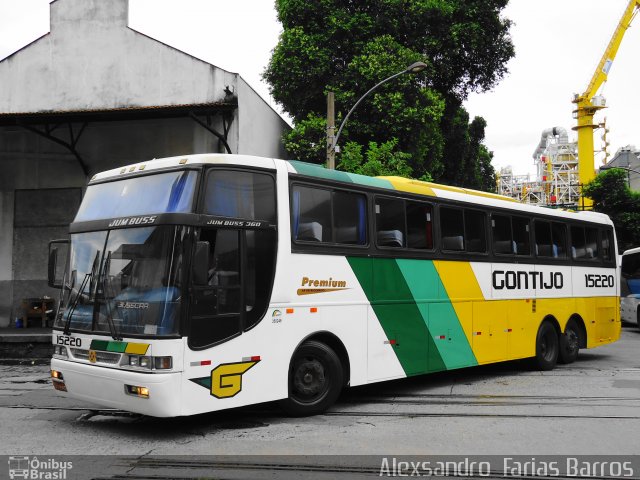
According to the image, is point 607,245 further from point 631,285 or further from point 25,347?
point 25,347

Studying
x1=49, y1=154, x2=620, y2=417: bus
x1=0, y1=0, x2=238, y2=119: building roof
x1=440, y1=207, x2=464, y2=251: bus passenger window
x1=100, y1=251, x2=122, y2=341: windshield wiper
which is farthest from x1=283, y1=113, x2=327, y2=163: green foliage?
x1=100, y1=251, x2=122, y2=341: windshield wiper

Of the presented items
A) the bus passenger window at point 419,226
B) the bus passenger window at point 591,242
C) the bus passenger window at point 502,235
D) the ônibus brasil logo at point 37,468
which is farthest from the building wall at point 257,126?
the ônibus brasil logo at point 37,468

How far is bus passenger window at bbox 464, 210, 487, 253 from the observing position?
416 inches

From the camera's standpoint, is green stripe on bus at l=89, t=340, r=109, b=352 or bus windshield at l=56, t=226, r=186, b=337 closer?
bus windshield at l=56, t=226, r=186, b=337

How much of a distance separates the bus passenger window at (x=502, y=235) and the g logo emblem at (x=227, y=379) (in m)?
5.83

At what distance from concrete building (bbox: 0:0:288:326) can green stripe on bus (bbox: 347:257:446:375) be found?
9.60m

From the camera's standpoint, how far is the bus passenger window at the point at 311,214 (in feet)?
25.8

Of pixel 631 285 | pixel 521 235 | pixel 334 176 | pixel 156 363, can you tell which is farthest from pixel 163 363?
pixel 631 285

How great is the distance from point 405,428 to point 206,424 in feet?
7.59

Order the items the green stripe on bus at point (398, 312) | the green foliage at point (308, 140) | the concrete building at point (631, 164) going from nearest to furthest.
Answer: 1. the green stripe on bus at point (398, 312)
2. the green foliage at point (308, 140)
3. the concrete building at point (631, 164)

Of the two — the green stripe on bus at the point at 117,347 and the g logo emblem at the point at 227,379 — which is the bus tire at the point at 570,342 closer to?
the g logo emblem at the point at 227,379

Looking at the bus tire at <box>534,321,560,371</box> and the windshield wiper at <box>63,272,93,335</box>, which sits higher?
the windshield wiper at <box>63,272,93,335</box>

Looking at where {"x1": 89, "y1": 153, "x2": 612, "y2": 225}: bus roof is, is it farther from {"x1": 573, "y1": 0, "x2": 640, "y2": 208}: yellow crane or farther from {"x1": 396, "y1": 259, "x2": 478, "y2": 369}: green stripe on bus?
{"x1": 573, "y1": 0, "x2": 640, "y2": 208}: yellow crane

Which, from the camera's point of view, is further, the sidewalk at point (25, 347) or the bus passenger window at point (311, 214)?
the sidewalk at point (25, 347)
